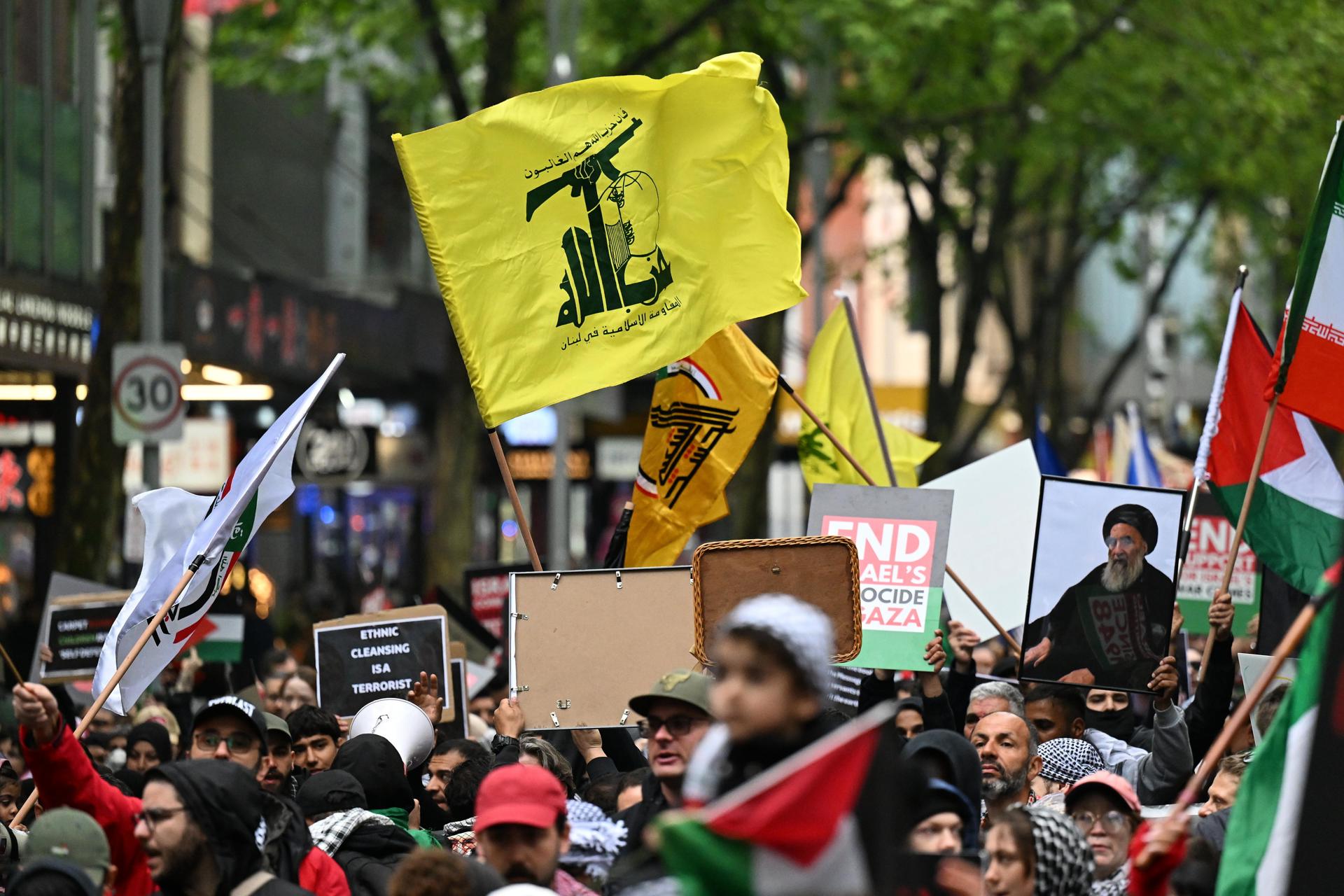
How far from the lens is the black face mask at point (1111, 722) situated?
9.47 metres

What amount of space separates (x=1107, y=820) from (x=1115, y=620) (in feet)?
7.30

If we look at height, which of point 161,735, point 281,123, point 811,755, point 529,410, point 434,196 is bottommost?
point 161,735

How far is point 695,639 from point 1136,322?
177ft

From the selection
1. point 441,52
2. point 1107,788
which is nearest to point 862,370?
point 1107,788

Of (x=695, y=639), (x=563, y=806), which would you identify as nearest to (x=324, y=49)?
(x=695, y=639)

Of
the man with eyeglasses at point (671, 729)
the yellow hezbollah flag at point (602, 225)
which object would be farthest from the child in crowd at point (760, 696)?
the yellow hezbollah flag at point (602, 225)

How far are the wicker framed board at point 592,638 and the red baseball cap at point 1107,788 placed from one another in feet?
6.49

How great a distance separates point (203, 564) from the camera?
768cm

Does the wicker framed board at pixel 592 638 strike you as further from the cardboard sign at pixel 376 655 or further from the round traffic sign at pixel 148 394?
the round traffic sign at pixel 148 394

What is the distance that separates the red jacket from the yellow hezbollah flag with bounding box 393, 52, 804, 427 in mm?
2826

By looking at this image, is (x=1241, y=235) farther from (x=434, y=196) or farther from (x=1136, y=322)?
(x=434, y=196)

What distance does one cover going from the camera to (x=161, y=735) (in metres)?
9.41

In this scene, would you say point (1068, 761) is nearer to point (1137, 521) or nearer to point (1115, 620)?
point (1115, 620)

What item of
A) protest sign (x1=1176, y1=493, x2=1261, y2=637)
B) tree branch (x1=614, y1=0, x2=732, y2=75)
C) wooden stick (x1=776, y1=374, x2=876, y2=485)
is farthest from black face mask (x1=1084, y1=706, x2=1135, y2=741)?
tree branch (x1=614, y1=0, x2=732, y2=75)
